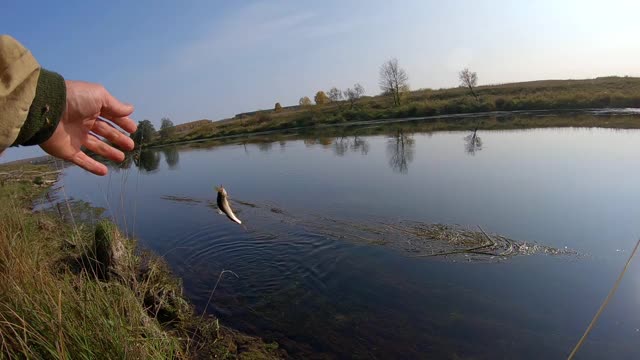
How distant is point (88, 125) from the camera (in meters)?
2.64

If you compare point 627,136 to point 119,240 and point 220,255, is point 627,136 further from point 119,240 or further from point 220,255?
→ point 119,240

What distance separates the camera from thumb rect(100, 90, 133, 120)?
2592 mm

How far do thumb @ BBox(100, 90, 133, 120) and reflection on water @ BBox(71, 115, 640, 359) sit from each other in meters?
→ 1.31

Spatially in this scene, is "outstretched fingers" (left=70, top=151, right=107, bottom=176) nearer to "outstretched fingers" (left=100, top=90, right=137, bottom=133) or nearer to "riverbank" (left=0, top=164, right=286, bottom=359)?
"outstretched fingers" (left=100, top=90, right=137, bottom=133)

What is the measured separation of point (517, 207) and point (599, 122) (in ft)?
85.0

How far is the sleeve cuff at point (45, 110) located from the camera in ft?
6.90

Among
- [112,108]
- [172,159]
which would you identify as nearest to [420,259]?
[112,108]

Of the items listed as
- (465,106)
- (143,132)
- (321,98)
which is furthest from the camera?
(321,98)

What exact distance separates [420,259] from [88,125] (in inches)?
321

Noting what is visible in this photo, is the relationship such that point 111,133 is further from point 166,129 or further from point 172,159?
point 166,129

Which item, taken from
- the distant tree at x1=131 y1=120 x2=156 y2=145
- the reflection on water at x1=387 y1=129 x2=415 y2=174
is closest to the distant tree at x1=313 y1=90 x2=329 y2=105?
the reflection on water at x1=387 y1=129 x2=415 y2=174

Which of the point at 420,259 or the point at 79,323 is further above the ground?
the point at 79,323

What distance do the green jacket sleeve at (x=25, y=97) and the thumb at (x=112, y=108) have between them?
337 mm

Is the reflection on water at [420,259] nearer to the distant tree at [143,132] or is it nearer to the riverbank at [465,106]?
the distant tree at [143,132]
